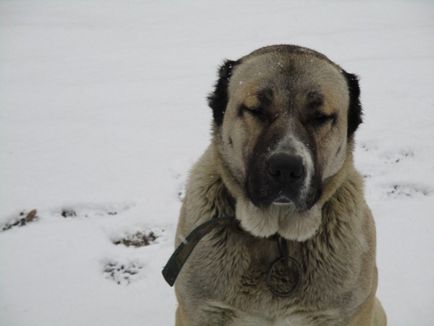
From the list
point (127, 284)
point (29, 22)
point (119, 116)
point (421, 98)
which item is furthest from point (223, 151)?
point (29, 22)

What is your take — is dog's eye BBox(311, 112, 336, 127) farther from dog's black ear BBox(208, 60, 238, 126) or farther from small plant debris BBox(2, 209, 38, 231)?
small plant debris BBox(2, 209, 38, 231)

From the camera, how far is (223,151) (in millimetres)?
2486

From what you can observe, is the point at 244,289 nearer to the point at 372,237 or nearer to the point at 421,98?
the point at 372,237

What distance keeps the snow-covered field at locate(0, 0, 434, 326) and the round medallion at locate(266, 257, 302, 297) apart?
1.48 metres

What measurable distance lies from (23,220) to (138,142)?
2081mm

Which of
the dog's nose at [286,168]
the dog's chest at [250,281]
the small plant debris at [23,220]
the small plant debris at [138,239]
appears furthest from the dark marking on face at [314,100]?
the small plant debris at [23,220]

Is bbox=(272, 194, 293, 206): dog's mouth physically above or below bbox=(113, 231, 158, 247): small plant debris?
above

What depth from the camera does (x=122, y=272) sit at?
3.82 m

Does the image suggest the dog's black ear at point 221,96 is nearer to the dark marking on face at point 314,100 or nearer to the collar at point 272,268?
the dark marking on face at point 314,100

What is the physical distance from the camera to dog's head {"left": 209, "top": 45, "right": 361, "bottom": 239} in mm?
2182

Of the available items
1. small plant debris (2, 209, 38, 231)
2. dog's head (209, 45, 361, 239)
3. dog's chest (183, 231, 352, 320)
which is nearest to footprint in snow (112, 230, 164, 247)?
small plant debris (2, 209, 38, 231)

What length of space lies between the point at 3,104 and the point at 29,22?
5.51m

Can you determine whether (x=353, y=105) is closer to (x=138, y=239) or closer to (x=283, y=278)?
(x=283, y=278)

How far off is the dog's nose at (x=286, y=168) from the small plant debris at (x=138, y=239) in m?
2.34
